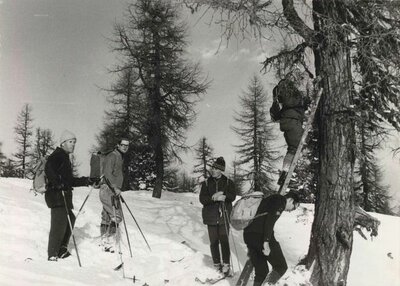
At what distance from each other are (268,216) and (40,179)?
12.8ft

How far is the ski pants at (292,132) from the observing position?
5.81 meters

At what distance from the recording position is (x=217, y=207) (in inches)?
274

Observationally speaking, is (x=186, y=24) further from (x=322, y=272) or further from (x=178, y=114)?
(x=322, y=272)

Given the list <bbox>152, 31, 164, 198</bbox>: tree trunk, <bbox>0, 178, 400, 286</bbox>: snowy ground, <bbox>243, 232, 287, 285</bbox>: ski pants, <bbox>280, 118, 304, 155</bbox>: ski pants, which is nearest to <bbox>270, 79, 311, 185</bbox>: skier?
<bbox>280, 118, 304, 155</bbox>: ski pants

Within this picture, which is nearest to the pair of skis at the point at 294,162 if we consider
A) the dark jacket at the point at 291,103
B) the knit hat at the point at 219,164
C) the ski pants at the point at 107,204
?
the dark jacket at the point at 291,103

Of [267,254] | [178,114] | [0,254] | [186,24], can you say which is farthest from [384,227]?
[186,24]

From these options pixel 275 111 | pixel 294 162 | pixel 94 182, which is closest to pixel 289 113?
pixel 275 111

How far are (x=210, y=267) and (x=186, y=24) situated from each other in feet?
57.0

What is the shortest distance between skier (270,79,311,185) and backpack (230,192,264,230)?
1.83 ft

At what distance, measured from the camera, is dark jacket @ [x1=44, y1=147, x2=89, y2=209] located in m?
6.70

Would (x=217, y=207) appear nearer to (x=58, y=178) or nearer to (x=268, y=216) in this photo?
(x=268, y=216)

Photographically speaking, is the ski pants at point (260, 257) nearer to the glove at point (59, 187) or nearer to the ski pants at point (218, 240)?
the ski pants at point (218, 240)

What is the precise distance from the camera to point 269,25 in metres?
5.80

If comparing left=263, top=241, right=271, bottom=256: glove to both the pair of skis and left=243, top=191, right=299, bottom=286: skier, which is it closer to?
left=243, top=191, right=299, bottom=286: skier
